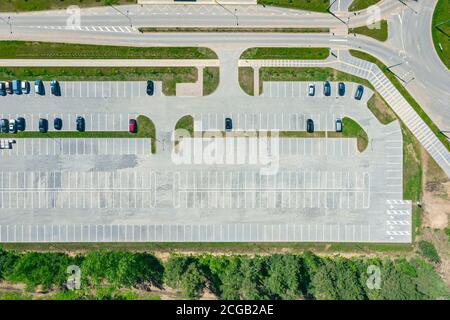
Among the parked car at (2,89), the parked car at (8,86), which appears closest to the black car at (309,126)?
the parked car at (8,86)

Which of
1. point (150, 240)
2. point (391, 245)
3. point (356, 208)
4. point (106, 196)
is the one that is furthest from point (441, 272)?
point (106, 196)

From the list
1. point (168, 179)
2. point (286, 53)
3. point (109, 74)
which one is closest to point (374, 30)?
point (286, 53)

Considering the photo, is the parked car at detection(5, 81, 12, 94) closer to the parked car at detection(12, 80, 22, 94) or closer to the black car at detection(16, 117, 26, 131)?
the parked car at detection(12, 80, 22, 94)

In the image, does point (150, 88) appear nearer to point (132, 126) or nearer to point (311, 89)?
point (132, 126)

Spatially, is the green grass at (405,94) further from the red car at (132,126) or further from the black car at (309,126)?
the red car at (132,126)

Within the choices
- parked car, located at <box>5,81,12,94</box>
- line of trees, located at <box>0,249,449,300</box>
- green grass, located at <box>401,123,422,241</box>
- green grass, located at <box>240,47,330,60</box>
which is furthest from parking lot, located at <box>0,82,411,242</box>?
green grass, located at <box>401,123,422,241</box>

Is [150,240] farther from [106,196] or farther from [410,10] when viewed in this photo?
[410,10]
